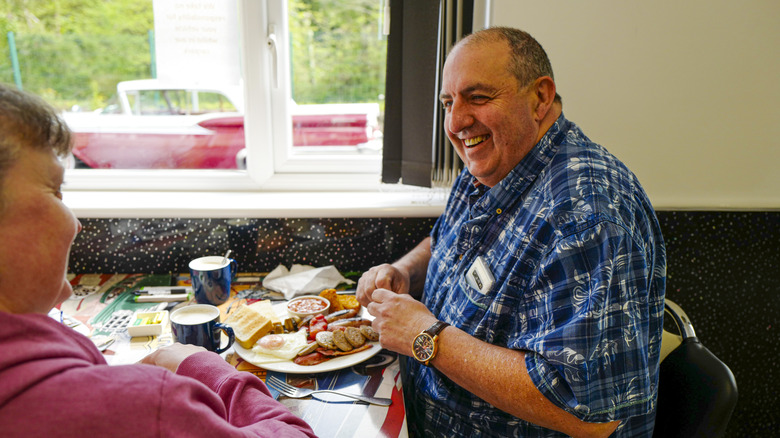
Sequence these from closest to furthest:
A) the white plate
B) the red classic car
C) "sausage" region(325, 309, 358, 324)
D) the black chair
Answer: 1. the black chair
2. the white plate
3. "sausage" region(325, 309, 358, 324)
4. the red classic car

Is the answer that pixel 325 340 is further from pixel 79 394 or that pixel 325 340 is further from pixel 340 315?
pixel 79 394

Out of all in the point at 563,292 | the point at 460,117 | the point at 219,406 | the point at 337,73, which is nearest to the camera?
the point at 219,406

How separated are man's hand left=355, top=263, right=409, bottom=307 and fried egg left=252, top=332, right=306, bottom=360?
0.83ft

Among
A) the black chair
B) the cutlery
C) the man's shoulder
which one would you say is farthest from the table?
the black chair

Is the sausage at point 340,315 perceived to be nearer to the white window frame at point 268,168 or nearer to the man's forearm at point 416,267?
the man's forearm at point 416,267

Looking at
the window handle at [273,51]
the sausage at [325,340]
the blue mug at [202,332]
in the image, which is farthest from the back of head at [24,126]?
the window handle at [273,51]

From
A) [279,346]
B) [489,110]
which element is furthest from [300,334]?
[489,110]

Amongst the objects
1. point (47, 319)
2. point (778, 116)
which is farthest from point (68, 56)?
point (778, 116)

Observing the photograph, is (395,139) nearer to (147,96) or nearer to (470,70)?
(470,70)

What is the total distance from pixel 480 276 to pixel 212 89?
1492mm

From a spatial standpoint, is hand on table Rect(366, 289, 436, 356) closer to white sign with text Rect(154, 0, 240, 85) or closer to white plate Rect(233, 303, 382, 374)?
white plate Rect(233, 303, 382, 374)

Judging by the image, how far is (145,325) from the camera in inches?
52.2

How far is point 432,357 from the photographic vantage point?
1076 millimetres

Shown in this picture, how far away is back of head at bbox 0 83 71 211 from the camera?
1.90 feet
